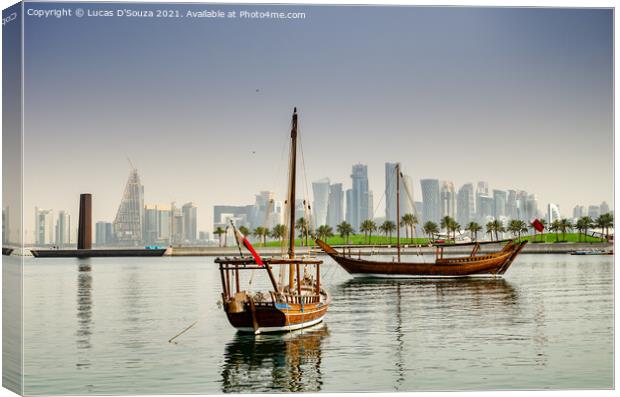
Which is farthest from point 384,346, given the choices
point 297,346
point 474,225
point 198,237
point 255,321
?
point 474,225

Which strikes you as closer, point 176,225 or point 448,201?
point 176,225

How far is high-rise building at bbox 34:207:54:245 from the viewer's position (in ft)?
85.5

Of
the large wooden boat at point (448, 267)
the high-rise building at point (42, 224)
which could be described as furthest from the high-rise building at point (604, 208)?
the large wooden boat at point (448, 267)

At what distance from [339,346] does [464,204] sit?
5805cm

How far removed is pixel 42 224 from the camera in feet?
99.0

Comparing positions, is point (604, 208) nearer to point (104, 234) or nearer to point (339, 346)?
point (339, 346)

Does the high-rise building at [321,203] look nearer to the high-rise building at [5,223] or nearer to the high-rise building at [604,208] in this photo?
the high-rise building at [604,208]

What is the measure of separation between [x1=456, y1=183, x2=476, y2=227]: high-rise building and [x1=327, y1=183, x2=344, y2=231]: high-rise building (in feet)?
33.0

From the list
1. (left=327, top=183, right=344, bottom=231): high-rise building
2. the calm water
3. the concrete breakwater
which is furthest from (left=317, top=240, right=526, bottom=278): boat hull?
the calm water

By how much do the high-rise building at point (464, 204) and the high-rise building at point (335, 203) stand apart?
10.1m

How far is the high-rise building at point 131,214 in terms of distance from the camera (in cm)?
4974

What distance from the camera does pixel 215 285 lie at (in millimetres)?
67312

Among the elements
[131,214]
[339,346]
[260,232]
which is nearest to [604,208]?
[339,346]

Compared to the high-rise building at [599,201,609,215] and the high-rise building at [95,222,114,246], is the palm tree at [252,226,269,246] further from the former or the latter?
the high-rise building at [95,222,114,246]
